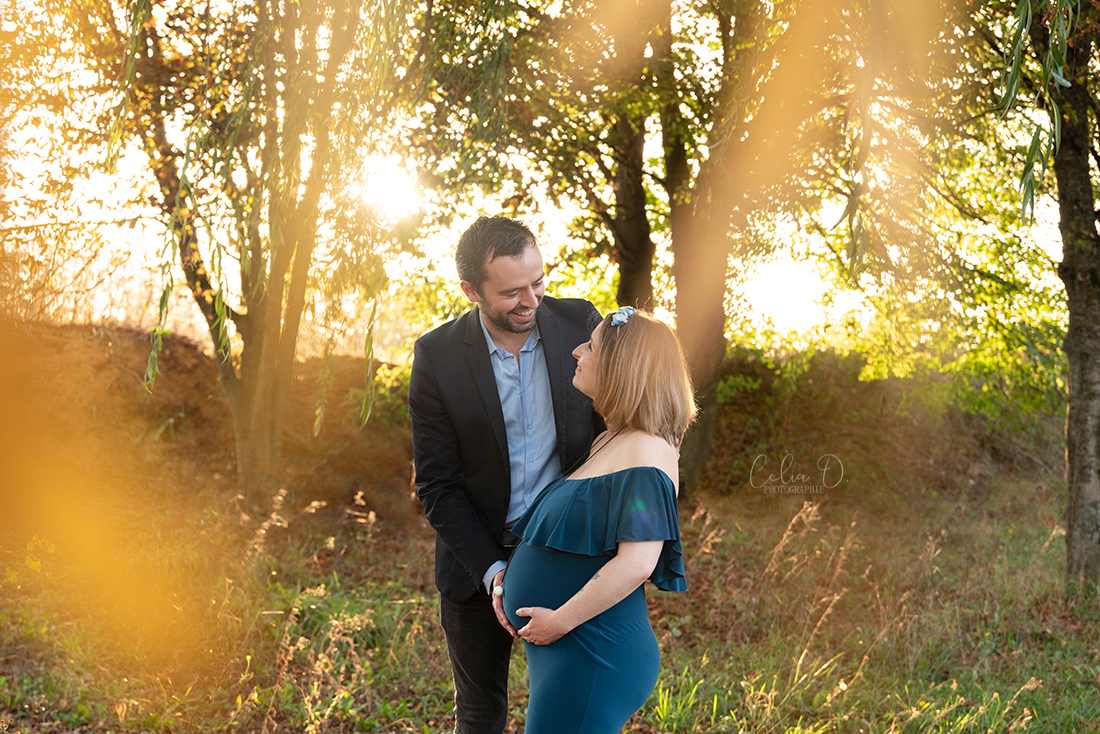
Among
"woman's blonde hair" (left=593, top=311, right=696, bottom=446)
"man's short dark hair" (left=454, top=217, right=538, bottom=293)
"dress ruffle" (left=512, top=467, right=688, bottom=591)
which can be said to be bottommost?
"dress ruffle" (left=512, top=467, right=688, bottom=591)

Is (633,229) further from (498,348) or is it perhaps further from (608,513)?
(608,513)

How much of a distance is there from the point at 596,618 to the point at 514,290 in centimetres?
103

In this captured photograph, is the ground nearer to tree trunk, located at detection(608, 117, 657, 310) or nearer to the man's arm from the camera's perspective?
the man's arm

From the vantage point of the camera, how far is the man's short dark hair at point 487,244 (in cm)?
239

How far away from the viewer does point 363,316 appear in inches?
132

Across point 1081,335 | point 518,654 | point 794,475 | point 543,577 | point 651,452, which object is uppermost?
point 1081,335

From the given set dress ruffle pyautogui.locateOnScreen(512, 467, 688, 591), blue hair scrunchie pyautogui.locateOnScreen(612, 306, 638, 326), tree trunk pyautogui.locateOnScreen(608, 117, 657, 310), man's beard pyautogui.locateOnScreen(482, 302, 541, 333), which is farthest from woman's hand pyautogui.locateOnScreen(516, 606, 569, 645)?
tree trunk pyautogui.locateOnScreen(608, 117, 657, 310)

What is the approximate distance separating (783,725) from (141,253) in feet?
19.5

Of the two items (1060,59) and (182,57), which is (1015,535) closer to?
(1060,59)

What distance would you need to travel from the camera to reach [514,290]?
241 centimetres

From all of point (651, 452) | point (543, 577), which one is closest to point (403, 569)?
point (543, 577)

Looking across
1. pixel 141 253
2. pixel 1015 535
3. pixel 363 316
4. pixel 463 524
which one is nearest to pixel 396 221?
pixel 363 316

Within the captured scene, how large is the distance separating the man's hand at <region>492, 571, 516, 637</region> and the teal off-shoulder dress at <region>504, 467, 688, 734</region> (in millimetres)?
153

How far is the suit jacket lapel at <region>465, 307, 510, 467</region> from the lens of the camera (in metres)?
2.49
